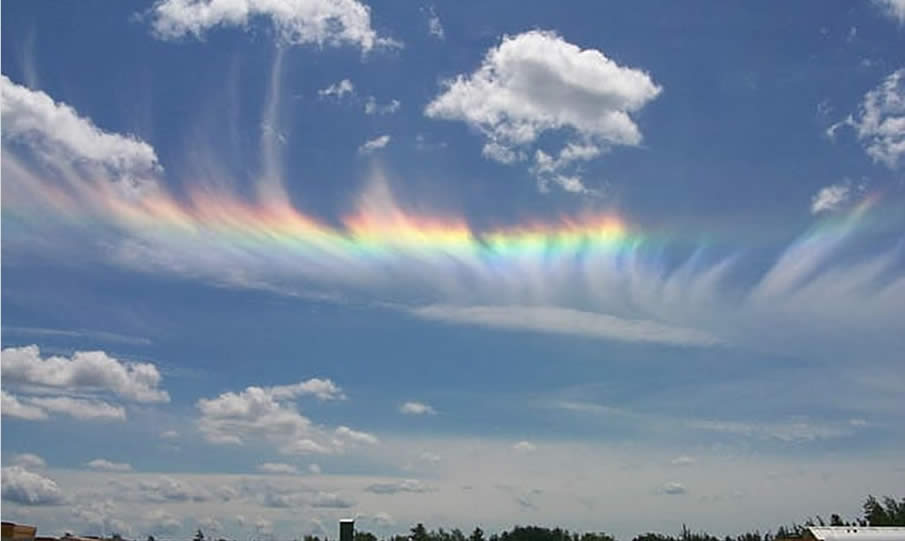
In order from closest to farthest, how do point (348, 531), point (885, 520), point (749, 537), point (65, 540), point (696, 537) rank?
point (348, 531) → point (65, 540) → point (885, 520) → point (749, 537) → point (696, 537)

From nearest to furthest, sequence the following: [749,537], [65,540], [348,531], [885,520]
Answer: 1. [348,531]
2. [65,540]
3. [885,520]
4. [749,537]

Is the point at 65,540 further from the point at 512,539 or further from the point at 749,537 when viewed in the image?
the point at 512,539

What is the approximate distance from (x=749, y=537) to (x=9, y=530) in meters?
135

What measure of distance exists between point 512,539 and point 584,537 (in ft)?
47.7

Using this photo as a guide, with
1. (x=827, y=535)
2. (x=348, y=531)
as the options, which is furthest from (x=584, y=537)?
(x=348, y=531)

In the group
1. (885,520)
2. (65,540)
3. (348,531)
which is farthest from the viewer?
(885,520)

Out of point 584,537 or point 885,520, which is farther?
point 584,537

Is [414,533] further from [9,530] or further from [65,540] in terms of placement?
[9,530]

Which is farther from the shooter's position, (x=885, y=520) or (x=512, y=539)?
(x=512, y=539)

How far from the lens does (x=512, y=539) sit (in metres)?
191

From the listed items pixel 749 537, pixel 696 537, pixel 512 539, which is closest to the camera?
pixel 749 537

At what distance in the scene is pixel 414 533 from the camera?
19888 cm

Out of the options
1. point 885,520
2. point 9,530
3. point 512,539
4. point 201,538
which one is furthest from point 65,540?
point 512,539

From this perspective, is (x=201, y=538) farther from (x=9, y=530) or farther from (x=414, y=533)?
(x=9, y=530)
